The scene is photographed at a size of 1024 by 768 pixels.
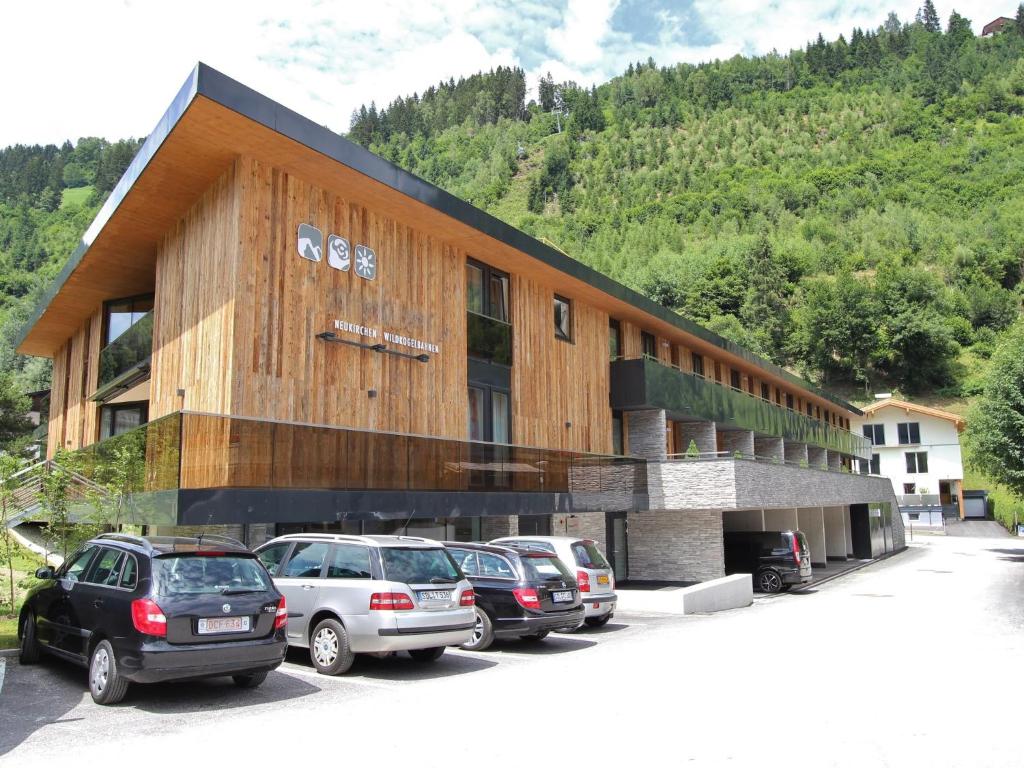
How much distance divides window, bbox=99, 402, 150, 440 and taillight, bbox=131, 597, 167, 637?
15.8m

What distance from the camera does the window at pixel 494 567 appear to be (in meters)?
12.0

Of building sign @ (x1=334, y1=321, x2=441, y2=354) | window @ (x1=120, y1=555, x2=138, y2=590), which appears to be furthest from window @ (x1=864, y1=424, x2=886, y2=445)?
window @ (x1=120, y1=555, x2=138, y2=590)

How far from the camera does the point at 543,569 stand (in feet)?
40.3

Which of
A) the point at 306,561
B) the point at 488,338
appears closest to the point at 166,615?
the point at 306,561

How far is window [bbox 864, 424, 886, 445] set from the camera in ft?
236

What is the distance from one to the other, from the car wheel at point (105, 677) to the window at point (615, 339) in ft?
62.8

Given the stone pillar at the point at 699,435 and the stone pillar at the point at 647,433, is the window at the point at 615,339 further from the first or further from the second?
the stone pillar at the point at 699,435

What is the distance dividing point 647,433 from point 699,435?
3954mm

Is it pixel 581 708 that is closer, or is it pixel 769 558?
pixel 581 708

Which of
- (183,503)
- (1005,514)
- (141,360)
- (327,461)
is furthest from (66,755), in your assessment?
(1005,514)

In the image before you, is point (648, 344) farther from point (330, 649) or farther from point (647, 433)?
point (330, 649)

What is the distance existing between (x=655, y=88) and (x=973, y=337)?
12225cm

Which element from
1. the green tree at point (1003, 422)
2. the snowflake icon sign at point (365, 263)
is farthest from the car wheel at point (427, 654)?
the green tree at point (1003, 422)

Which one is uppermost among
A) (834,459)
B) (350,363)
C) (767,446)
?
(350,363)
